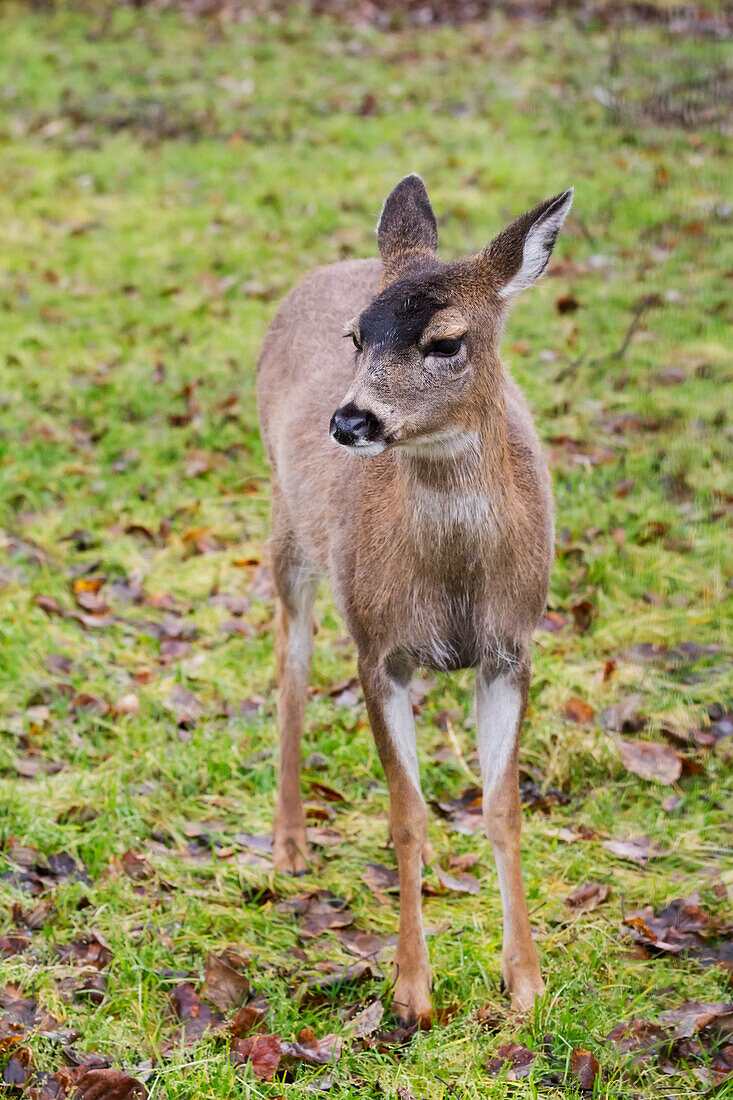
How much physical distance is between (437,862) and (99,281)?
675 cm

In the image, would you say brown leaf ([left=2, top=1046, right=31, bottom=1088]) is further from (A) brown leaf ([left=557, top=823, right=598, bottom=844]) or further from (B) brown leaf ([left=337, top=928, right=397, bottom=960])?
(A) brown leaf ([left=557, top=823, right=598, bottom=844])

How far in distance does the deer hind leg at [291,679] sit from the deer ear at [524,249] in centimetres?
161

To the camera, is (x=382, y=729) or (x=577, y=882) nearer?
(x=382, y=729)

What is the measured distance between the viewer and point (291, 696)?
4668mm

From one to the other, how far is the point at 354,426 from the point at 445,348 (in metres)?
0.35

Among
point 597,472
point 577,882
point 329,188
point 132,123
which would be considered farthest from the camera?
point 132,123

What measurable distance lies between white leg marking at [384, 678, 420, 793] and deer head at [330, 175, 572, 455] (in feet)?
2.57

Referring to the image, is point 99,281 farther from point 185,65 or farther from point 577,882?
point 577,882

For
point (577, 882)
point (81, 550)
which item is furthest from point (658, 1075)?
point (81, 550)

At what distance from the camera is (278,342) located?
16.3ft

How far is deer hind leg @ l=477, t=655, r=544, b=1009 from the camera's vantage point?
3.61 meters

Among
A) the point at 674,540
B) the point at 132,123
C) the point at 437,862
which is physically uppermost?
the point at 132,123

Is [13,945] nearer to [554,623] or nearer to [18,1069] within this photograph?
[18,1069]

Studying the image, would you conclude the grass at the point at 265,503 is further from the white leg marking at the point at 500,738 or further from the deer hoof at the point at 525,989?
the white leg marking at the point at 500,738
